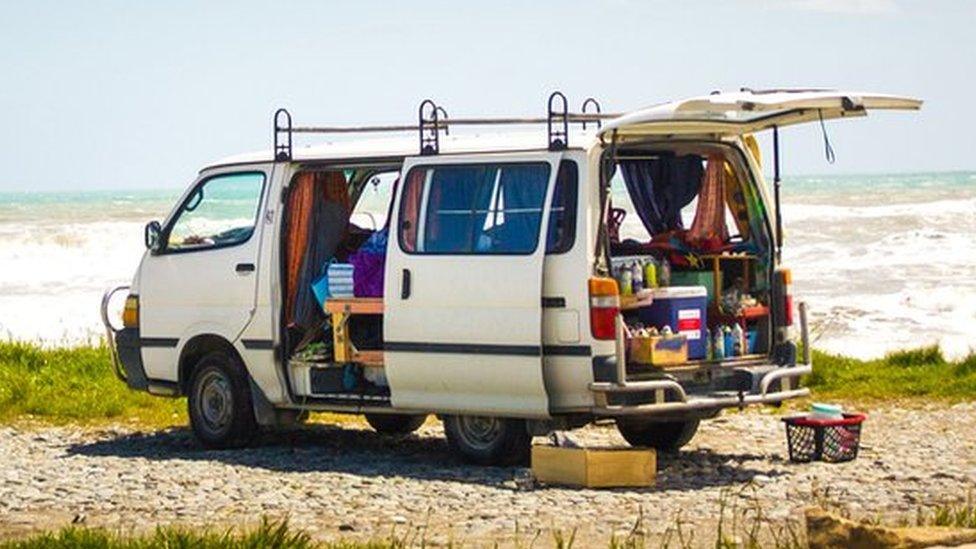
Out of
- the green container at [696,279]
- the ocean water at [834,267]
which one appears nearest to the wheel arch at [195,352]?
the ocean water at [834,267]

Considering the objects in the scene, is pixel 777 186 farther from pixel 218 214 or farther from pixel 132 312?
pixel 132 312

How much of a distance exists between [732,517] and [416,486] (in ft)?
7.14

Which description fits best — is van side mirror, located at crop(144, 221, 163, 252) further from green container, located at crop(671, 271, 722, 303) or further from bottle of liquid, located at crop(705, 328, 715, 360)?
bottle of liquid, located at crop(705, 328, 715, 360)

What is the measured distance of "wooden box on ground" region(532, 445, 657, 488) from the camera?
12914 millimetres

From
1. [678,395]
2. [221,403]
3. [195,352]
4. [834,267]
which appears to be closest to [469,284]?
[678,395]

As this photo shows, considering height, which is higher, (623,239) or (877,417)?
(623,239)

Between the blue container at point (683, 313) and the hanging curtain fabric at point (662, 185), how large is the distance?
2.78 feet

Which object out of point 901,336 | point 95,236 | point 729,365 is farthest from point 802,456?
point 95,236

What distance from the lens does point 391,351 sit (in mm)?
14141

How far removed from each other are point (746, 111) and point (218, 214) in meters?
4.29

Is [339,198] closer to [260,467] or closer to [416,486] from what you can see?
[260,467]

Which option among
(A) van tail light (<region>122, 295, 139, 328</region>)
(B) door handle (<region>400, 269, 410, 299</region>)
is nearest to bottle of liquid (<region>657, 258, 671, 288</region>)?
(B) door handle (<region>400, 269, 410, 299</region>)

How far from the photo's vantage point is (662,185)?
14.5m

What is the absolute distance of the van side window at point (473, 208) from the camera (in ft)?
44.3
